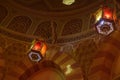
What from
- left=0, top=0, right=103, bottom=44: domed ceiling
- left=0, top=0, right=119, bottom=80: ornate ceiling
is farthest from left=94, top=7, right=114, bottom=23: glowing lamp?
left=0, top=0, right=103, bottom=44: domed ceiling

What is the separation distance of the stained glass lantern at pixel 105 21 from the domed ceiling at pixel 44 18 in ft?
6.97

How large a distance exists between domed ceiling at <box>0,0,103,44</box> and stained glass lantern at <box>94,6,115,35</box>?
213 centimetres

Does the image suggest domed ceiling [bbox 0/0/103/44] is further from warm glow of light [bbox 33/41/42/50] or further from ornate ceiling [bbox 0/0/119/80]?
warm glow of light [bbox 33/41/42/50]

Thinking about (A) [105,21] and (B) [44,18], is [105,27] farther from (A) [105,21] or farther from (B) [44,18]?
(B) [44,18]

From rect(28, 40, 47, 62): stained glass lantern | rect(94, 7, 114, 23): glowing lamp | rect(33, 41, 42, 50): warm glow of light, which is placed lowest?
rect(28, 40, 47, 62): stained glass lantern

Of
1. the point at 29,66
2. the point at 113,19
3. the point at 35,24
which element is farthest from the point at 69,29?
the point at 113,19

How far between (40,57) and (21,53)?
1.53 meters

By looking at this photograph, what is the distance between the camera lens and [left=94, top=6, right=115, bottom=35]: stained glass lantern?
5.30 metres

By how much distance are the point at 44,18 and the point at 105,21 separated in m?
2.93

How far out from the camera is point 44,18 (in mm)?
7984

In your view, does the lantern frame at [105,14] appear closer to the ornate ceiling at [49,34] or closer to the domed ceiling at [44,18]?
the ornate ceiling at [49,34]

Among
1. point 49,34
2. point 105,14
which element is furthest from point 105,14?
point 49,34

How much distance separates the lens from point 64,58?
707cm

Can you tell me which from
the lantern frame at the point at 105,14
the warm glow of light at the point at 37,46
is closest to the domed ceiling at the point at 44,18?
the warm glow of light at the point at 37,46
